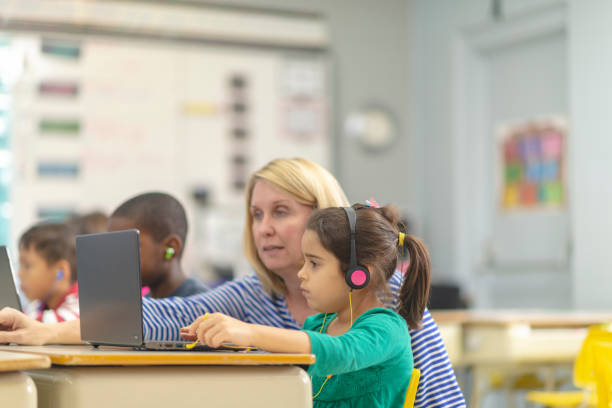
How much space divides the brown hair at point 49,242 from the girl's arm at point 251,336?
1.68 metres

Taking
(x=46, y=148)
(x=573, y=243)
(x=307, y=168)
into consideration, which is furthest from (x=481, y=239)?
(x=307, y=168)

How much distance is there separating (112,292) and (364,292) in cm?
53

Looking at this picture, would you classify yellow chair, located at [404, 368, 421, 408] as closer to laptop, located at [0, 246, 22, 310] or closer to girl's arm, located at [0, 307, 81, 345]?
girl's arm, located at [0, 307, 81, 345]

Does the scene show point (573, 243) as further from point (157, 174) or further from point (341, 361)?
point (341, 361)

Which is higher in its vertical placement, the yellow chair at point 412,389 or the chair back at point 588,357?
the yellow chair at point 412,389

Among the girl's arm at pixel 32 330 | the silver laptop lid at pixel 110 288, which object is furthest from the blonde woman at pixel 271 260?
the silver laptop lid at pixel 110 288

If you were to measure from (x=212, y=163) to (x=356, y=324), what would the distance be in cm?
440

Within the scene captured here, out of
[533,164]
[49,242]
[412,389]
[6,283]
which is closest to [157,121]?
[533,164]

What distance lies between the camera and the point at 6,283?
2.08 meters

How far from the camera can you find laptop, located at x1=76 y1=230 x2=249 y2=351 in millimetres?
1603

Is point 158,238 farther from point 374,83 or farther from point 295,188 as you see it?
point 374,83

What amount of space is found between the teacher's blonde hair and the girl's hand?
70 centimetres

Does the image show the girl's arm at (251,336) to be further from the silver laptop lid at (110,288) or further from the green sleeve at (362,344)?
the silver laptop lid at (110,288)

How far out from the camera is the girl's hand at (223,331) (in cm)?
150
